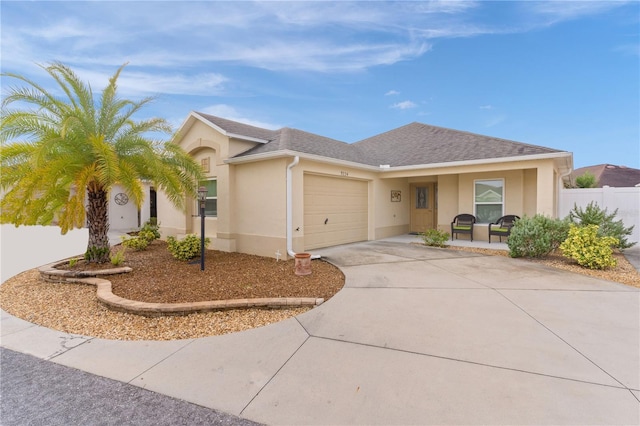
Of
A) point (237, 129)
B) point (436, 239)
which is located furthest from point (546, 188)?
point (237, 129)

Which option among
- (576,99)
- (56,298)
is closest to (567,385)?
(56,298)

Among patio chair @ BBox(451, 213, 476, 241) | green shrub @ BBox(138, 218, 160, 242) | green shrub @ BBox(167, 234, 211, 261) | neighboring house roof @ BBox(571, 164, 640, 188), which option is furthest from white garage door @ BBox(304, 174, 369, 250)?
neighboring house roof @ BBox(571, 164, 640, 188)

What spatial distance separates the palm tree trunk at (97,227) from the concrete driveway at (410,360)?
8.93 feet

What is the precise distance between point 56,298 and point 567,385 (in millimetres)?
7723

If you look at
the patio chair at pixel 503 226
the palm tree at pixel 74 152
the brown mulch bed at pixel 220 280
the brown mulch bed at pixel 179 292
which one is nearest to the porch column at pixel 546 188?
the patio chair at pixel 503 226

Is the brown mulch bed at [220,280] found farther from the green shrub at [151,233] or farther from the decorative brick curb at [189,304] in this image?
the green shrub at [151,233]

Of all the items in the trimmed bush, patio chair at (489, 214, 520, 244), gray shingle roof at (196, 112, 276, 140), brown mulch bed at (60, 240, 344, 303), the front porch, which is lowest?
brown mulch bed at (60, 240, 344, 303)

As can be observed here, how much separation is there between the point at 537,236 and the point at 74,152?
38.4 ft

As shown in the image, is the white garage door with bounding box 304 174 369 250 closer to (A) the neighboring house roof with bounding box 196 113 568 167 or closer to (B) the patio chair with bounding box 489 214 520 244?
(A) the neighboring house roof with bounding box 196 113 568 167

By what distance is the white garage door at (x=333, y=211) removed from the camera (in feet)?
31.3

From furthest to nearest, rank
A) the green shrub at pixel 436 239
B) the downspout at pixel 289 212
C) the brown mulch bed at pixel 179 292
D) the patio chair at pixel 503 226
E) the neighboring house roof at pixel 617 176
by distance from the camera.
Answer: the neighboring house roof at pixel 617 176 < the patio chair at pixel 503 226 < the green shrub at pixel 436 239 < the downspout at pixel 289 212 < the brown mulch bed at pixel 179 292

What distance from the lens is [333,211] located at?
34.0 feet

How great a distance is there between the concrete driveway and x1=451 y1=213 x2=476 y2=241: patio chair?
6098mm

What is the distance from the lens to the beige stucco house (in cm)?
878
